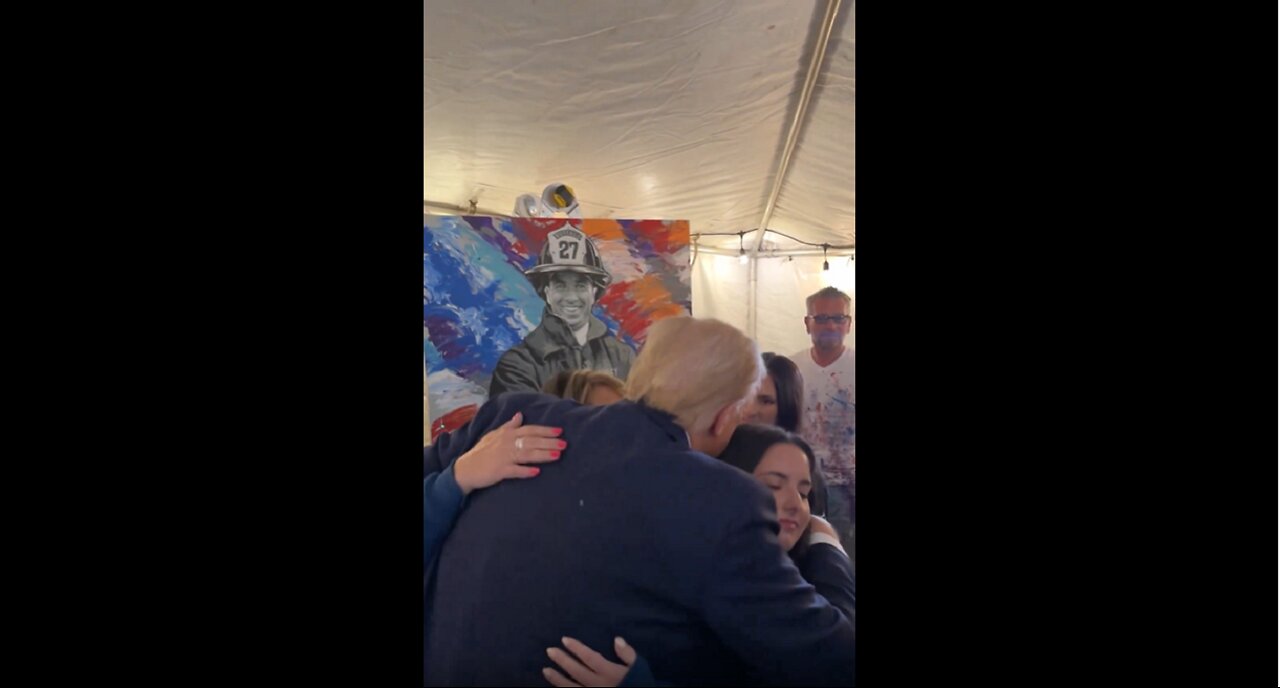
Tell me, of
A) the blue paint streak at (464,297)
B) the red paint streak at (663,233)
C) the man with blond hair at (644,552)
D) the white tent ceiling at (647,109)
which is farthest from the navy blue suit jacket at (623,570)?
the white tent ceiling at (647,109)

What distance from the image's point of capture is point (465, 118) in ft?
5.39

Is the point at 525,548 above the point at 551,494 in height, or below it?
below

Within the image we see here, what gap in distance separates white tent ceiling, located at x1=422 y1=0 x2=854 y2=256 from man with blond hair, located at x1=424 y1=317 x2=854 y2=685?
348 millimetres

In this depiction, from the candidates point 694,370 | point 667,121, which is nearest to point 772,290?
point 694,370

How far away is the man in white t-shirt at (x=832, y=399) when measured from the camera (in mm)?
1637

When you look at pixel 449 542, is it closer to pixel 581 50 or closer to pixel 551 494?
pixel 551 494

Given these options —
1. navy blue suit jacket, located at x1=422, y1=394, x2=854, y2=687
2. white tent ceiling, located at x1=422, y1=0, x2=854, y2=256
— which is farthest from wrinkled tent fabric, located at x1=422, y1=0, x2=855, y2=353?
navy blue suit jacket, located at x1=422, y1=394, x2=854, y2=687

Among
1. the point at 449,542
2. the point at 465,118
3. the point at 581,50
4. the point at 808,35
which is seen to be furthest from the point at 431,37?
the point at 449,542

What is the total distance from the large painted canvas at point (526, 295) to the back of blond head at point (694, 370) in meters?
0.04

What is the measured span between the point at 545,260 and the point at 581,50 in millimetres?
473

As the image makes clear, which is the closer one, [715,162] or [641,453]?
[641,453]

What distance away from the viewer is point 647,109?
167cm

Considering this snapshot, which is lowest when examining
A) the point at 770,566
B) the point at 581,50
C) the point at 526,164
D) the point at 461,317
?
the point at 770,566

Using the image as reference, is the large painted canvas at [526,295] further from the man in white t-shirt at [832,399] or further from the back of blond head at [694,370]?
the man in white t-shirt at [832,399]
